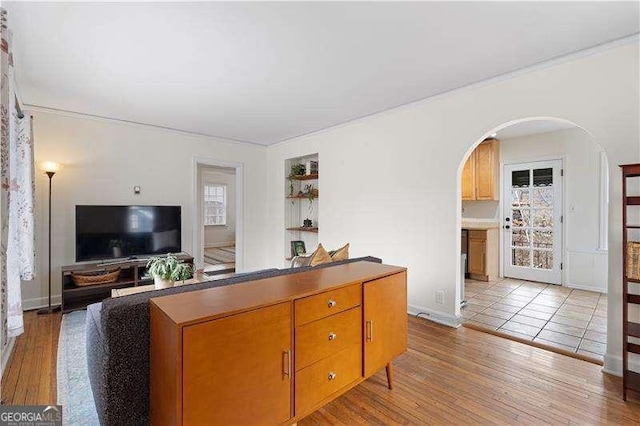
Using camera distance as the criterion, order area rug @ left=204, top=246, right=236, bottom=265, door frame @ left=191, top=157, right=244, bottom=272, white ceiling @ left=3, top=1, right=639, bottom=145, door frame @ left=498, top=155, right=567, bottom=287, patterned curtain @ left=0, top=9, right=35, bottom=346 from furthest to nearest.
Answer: area rug @ left=204, top=246, right=236, bottom=265
door frame @ left=191, top=157, right=244, bottom=272
door frame @ left=498, top=155, right=567, bottom=287
white ceiling @ left=3, top=1, right=639, bottom=145
patterned curtain @ left=0, top=9, right=35, bottom=346

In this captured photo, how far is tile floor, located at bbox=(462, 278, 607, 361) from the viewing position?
2.81 m

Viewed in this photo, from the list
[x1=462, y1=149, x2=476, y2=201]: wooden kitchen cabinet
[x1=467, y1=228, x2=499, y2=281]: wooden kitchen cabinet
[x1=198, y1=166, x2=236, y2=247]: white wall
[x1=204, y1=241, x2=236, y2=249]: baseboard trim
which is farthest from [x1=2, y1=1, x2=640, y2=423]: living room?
[x1=204, y1=241, x2=236, y2=249]: baseboard trim

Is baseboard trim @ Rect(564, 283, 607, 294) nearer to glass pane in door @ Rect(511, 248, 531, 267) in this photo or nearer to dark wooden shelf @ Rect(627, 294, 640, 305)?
glass pane in door @ Rect(511, 248, 531, 267)

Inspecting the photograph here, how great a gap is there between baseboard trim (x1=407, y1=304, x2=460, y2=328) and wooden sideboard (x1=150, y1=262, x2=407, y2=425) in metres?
1.58

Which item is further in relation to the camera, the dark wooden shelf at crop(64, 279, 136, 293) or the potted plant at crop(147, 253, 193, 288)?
the dark wooden shelf at crop(64, 279, 136, 293)

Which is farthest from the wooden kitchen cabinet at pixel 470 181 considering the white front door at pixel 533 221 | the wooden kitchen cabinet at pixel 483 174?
the white front door at pixel 533 221

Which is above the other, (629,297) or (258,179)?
(258,179)

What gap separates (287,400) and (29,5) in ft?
9.12

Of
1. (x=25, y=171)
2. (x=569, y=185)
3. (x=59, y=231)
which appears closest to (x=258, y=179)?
(x=59, y=231)

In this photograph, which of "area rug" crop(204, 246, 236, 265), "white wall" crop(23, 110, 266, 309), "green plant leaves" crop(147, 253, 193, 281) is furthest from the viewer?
"area rug" crop(204, 246, 236, 265)

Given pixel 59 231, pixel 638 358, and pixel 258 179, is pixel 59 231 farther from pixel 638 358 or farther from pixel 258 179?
pixel 638 358

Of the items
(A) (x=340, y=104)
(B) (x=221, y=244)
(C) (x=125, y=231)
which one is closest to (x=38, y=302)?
(C) (x=125, y=231)

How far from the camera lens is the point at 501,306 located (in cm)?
375

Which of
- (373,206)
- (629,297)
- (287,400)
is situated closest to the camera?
(287,400)
